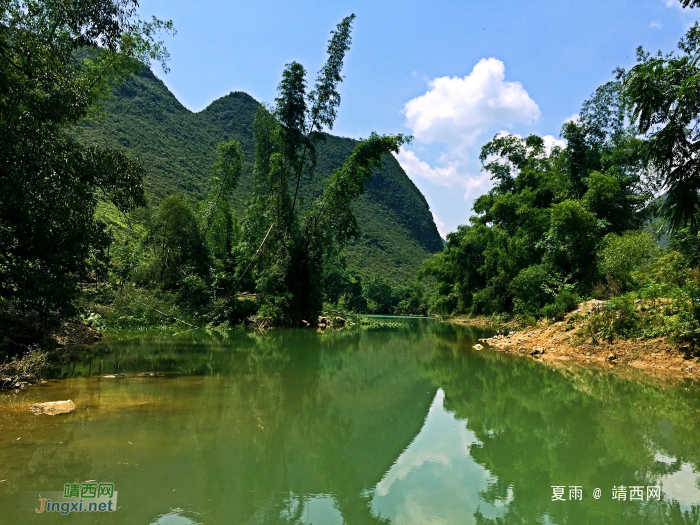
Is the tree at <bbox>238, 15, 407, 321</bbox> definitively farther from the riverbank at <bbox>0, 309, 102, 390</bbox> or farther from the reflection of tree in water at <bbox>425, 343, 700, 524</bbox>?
the reflection of tree in water at <bbox>425, 343, 700, 524</bbox>

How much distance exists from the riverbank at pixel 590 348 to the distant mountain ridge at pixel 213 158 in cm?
1464

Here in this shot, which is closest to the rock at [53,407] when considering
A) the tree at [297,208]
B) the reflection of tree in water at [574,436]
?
the reflection of tree in water at [574,436]

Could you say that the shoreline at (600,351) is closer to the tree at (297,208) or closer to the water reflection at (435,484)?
the water reflection at (435,484)

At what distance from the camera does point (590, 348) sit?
37.6 feet

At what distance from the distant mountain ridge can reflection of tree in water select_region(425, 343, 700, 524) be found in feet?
59.6

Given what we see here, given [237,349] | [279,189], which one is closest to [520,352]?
[237,349]

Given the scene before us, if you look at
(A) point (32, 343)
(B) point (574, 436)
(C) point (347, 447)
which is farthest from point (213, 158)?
(B) point (574, 436)

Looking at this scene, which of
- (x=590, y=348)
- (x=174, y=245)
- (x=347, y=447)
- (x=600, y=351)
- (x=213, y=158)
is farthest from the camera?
(x=213, y=158)

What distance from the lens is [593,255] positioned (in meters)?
16.5

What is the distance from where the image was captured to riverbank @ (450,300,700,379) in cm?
943

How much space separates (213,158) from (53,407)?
53.3m

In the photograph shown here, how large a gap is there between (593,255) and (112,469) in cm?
1761

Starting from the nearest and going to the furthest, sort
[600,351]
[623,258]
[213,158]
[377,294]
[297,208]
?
1. [600,351]
2. [623,258]
3. [297,208]
4. [213,158]
5. [377,294]

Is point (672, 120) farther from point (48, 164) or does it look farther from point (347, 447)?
point (48, 164)
